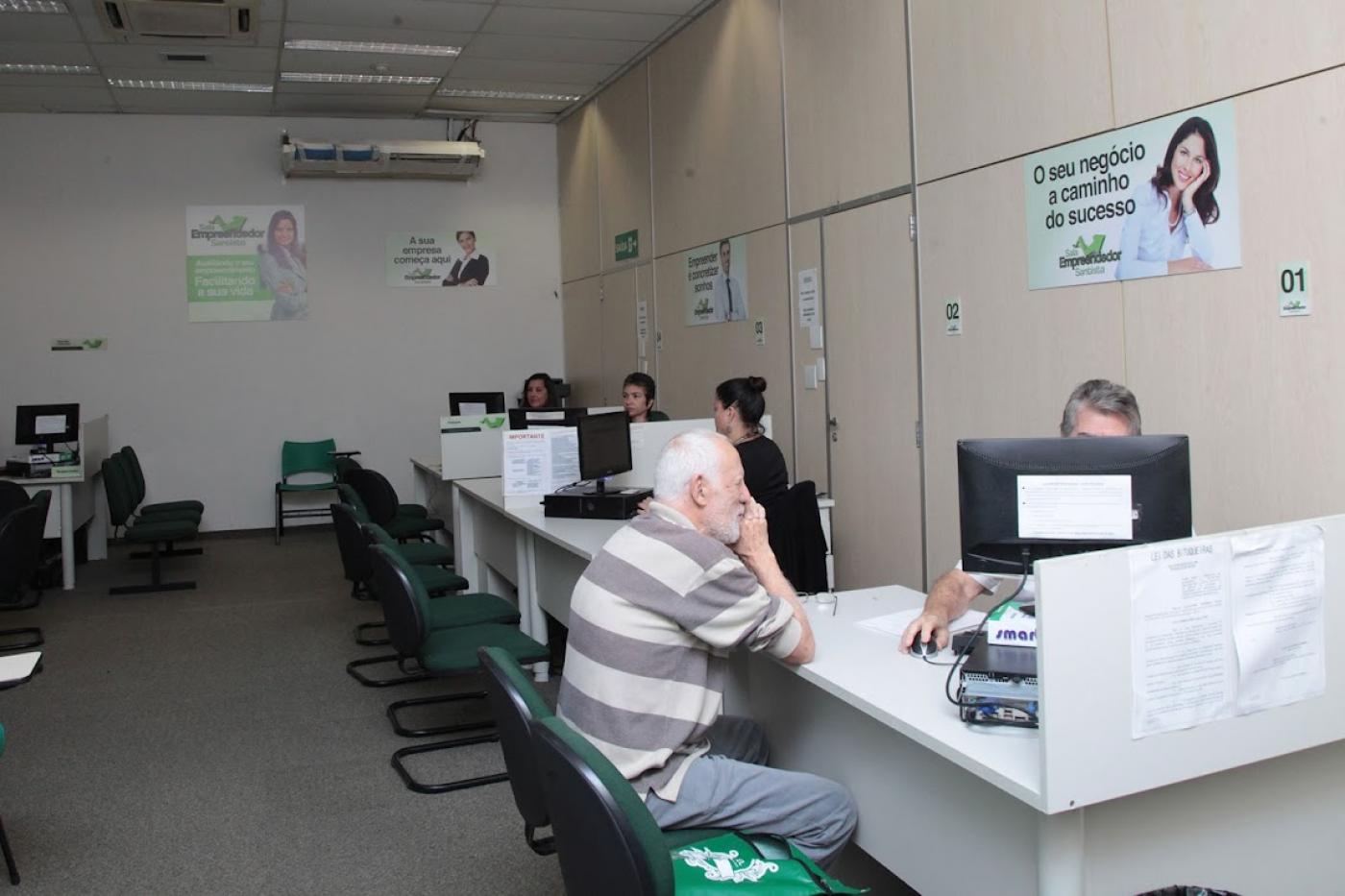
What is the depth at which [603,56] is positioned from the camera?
26.2ft

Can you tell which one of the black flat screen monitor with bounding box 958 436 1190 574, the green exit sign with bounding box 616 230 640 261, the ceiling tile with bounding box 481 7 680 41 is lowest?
the black flat screen monitor with bounding box 958 436 1190 574

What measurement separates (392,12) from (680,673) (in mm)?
5842

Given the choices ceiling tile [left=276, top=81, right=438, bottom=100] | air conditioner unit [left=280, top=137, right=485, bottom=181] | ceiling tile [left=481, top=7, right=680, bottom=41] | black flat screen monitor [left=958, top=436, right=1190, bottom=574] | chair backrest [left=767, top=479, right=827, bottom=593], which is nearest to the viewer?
black flat screen monitor [left=958, top=436, right=1190, bottom=574]

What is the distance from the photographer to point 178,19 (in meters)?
6.51

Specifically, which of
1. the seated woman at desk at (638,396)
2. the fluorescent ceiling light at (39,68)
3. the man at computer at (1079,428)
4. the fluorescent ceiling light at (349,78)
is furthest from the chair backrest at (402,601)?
the fluorescent ceiling light at (39,68)

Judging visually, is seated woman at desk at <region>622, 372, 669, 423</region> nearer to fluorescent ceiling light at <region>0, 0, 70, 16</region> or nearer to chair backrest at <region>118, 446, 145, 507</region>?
chair backrest at <region>118, 446, 145, 507</region>

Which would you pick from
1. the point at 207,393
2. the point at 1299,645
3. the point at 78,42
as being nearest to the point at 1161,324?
the point at 1299,645

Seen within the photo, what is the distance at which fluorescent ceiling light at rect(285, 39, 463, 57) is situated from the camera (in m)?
7.43

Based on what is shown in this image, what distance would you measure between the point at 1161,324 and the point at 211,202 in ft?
26.3

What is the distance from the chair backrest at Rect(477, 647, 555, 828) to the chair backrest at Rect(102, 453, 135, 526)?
19.1 feet

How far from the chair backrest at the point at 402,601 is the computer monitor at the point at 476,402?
Result: 4753 millimetres

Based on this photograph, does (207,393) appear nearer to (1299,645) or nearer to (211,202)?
(211,202)

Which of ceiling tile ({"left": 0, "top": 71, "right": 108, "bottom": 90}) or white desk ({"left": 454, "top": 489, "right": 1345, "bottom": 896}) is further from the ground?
ceiling tile ({"left": 0, "top": 71, "right": 108, "bottom": 90})

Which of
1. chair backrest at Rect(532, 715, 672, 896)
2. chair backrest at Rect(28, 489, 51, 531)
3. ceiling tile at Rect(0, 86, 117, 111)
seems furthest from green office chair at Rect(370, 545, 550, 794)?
ceiling tile at Rect(0, 86, 117, 111)
